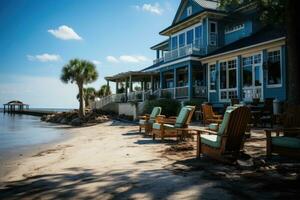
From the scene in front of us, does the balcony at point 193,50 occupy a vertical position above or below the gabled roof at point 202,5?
below

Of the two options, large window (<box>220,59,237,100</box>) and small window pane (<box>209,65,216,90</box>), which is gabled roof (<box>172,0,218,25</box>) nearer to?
small window pane (<box>209,65,216,90</box>)

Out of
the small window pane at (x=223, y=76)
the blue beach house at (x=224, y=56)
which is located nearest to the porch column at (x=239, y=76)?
the blue beach house at (x=224, y=56)

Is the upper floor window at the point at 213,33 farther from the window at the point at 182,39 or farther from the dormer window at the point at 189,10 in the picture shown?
the dormer window at the point at 189,10

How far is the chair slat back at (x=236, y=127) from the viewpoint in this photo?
6.00m

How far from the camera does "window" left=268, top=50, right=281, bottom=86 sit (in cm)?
1721

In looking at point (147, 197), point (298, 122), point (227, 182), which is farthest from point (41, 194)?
point (298, 122)

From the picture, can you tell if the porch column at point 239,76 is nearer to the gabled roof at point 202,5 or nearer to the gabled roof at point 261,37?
the gabled roof at point 261,37

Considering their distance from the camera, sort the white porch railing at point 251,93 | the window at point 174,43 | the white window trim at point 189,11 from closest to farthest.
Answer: the white porch railing at point 251,93
the white window trim at point 189,11
the window at point 174,43

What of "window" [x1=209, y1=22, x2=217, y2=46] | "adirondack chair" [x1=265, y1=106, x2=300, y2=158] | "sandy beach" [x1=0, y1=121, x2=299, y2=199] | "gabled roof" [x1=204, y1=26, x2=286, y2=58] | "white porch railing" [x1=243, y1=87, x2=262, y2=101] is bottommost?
"sandy beach" [x1=0, y1=121, x2=299, y2=199]

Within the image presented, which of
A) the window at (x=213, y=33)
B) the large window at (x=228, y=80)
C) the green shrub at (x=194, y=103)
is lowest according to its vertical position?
the green shrub at (x=194, y=103)

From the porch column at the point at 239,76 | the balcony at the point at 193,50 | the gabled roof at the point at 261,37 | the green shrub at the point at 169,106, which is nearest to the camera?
the gabled roof at the point at 261,37

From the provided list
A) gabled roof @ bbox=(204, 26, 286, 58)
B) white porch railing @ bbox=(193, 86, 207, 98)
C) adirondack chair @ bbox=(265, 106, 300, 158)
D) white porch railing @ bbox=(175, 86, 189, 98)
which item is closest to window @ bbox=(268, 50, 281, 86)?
gabled roof @ bbox=(204, 26, 286, 58)

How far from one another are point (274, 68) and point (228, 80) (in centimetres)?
412

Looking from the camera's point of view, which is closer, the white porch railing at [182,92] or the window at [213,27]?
the white porch railing at [182,92]
